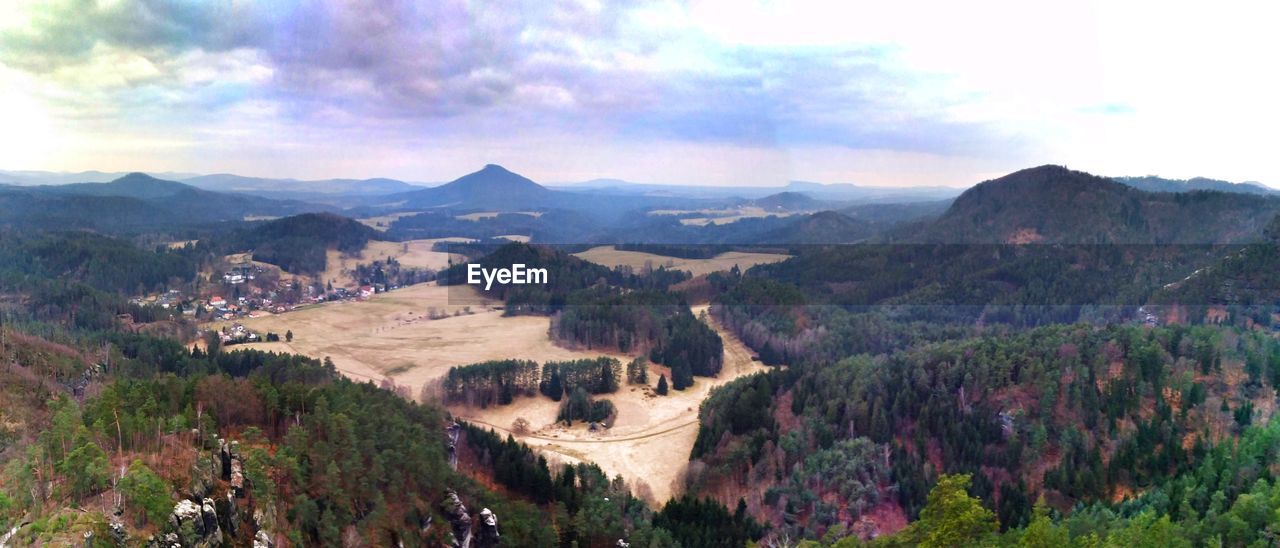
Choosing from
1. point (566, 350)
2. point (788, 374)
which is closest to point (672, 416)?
point (788, 374)

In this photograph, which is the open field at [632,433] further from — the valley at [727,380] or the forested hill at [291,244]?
the forested hill at [291,244]

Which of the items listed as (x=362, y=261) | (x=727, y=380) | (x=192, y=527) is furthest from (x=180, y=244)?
(x=192, y=527)

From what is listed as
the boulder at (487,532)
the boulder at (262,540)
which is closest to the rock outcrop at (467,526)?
the boulder at (487,532)

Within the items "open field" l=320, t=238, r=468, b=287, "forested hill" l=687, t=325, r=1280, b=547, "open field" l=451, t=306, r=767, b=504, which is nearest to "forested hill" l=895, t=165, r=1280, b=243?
"forested hill" l=687, t=325, r=1280, b=547

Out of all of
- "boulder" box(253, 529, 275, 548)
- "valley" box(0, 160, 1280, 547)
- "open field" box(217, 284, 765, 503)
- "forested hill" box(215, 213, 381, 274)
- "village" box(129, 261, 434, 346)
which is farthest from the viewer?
"forested hill" box(215, 213, 381, 274)

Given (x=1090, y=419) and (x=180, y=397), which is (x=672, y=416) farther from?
(x=180, y=397)

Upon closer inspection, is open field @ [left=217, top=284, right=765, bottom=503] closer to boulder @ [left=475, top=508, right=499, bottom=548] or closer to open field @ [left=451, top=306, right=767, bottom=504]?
open field @ [left=451, top=306, right=767, bottom=504]
